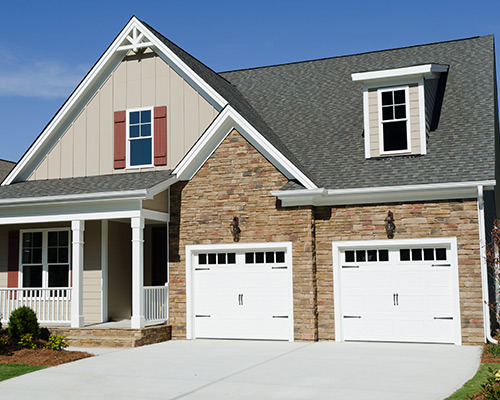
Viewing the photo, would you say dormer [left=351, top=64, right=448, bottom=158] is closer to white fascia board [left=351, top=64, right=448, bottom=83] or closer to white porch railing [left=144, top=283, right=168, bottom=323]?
white fascia board [left=351, top=64, right=448, bottom=83]

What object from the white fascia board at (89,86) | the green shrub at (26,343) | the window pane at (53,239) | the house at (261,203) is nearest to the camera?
the green shrub at (26,343)

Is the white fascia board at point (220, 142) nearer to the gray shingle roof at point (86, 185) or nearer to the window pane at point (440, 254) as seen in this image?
the gray shingle roof at point (86, 185)

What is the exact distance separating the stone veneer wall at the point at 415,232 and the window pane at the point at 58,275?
7.19 m

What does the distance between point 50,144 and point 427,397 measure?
1331cm

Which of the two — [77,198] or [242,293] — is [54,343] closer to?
[77,198]

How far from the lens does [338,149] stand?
53.3 ft

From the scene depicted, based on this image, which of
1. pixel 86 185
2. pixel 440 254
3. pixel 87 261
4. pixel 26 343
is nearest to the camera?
pixel 26 343

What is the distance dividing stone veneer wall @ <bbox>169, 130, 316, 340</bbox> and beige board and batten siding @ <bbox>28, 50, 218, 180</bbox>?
4.87ft

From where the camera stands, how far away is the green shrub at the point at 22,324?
13.9m

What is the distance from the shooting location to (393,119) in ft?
51.2

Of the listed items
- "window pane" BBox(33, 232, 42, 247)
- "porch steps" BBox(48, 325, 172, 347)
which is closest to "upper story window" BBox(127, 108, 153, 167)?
"window pane" BBox(33, 232, 42, 247)

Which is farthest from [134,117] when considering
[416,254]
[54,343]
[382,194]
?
[416,254]

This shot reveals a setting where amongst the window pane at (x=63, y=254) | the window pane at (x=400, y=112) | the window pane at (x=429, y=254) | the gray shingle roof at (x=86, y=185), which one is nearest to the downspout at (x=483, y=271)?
the window pane at (x=429, y=254)

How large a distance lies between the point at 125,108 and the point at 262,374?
31.7ft
